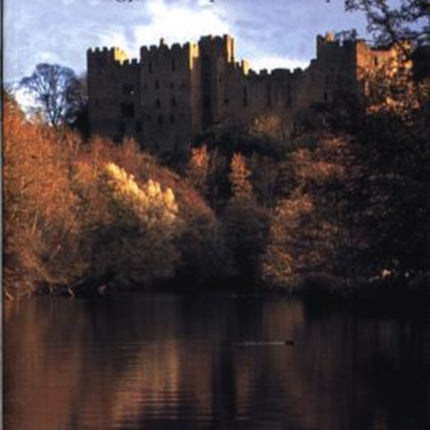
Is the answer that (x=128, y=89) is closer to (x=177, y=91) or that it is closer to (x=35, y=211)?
Answer: (x=177, y=91)

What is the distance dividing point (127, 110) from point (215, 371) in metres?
67.2

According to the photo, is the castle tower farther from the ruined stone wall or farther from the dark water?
the dark water

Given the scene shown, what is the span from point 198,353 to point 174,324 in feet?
25.8

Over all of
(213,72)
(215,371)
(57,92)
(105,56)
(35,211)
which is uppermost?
(105,56)

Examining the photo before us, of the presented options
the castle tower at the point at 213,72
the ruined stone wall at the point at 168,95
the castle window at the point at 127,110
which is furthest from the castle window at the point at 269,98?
the castle window at the point at 127,110

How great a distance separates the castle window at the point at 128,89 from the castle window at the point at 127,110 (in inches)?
47.1

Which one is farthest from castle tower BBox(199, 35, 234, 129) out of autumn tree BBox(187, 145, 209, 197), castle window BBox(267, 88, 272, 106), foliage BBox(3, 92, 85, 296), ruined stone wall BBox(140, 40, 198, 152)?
foliage BBox(3, 92, 85, 296)

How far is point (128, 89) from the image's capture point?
89312mm

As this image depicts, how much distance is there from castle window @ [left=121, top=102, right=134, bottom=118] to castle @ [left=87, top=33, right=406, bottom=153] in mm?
65

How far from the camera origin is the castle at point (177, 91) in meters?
83.0

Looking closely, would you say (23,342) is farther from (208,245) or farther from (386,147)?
(208,245)

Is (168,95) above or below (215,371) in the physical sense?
above

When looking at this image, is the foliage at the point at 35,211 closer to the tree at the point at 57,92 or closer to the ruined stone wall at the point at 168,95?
the tree at the point at 57,92

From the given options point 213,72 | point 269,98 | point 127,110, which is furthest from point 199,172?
point 127,110
